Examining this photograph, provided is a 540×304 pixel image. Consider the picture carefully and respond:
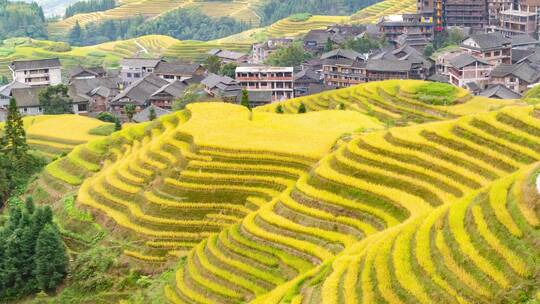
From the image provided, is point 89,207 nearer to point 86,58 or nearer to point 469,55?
point 469,55

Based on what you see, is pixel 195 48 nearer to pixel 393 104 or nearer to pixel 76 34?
pixel 76 34

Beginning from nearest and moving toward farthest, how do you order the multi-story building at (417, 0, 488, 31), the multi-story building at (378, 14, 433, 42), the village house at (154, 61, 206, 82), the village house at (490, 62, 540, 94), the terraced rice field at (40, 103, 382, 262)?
the terraced rice field at (40, 103, 382, 262) < the village house at (490, 62, 540, 94) < the village house at (154, 61, 206, 82) < the multi-story building at (378, 14, 433, 42) < the multi-story building at (417, 0, 488, 31)

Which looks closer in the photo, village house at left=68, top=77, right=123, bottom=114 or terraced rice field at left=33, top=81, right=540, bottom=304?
terraced rice field at left=33, top=81, right=540, bottom=304

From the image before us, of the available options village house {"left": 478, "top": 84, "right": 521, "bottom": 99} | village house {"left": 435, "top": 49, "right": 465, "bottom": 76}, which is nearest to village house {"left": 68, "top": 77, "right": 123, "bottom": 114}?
village house {"left": 435, "top": 49, "right": 465, "bottom": 76}

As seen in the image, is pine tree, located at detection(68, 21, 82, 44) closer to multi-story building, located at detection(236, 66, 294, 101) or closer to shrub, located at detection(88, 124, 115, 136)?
multi-story building, located at detection(236, 66, 294, 101)

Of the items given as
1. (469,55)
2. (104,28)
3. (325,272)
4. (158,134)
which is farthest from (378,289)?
(104,28)

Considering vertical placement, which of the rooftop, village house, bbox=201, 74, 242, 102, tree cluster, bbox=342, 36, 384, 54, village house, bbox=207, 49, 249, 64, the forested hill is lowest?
village house, bbox=201, 74, 242, 102

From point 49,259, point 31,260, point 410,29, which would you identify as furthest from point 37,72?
point 49,259
